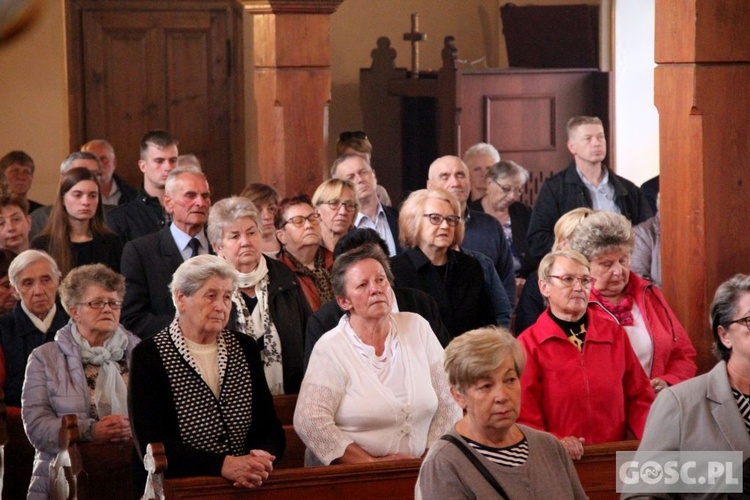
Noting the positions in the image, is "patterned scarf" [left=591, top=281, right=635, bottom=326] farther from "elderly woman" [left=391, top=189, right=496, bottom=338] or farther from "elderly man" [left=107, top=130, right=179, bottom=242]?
"elderly man" [left=107, top=130, right=179, bottom=242]

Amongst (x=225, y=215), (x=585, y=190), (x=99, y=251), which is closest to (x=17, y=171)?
(x=99, y=251)

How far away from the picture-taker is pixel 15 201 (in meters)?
6.66

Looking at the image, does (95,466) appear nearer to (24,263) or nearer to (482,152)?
(24,263)

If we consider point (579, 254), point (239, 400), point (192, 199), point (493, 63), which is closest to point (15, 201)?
point (192, 199)

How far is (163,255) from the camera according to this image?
5.61 metres

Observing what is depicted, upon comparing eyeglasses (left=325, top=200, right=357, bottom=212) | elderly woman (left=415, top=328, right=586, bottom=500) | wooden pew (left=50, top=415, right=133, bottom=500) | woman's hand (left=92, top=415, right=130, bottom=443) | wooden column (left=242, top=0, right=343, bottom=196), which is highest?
wooden column (left=242, top=0, right=343, bottom=196)

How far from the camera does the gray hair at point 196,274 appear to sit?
4438 millimetres

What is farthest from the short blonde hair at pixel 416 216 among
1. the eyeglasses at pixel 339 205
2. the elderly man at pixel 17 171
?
the elderly man at pixel 17 171

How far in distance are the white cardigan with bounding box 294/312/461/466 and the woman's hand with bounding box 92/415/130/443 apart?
0.77 meters

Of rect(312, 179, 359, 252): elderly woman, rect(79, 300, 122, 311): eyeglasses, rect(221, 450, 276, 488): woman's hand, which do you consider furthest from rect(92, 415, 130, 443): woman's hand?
rect(312, 179, 359, 252): elderly woman

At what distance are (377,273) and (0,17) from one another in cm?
663

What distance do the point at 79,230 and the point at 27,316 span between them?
0.96m

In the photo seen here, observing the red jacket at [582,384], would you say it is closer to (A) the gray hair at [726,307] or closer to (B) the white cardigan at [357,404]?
(B) the white cardigan at [357,404]

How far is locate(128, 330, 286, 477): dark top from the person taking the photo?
13.7 feet
